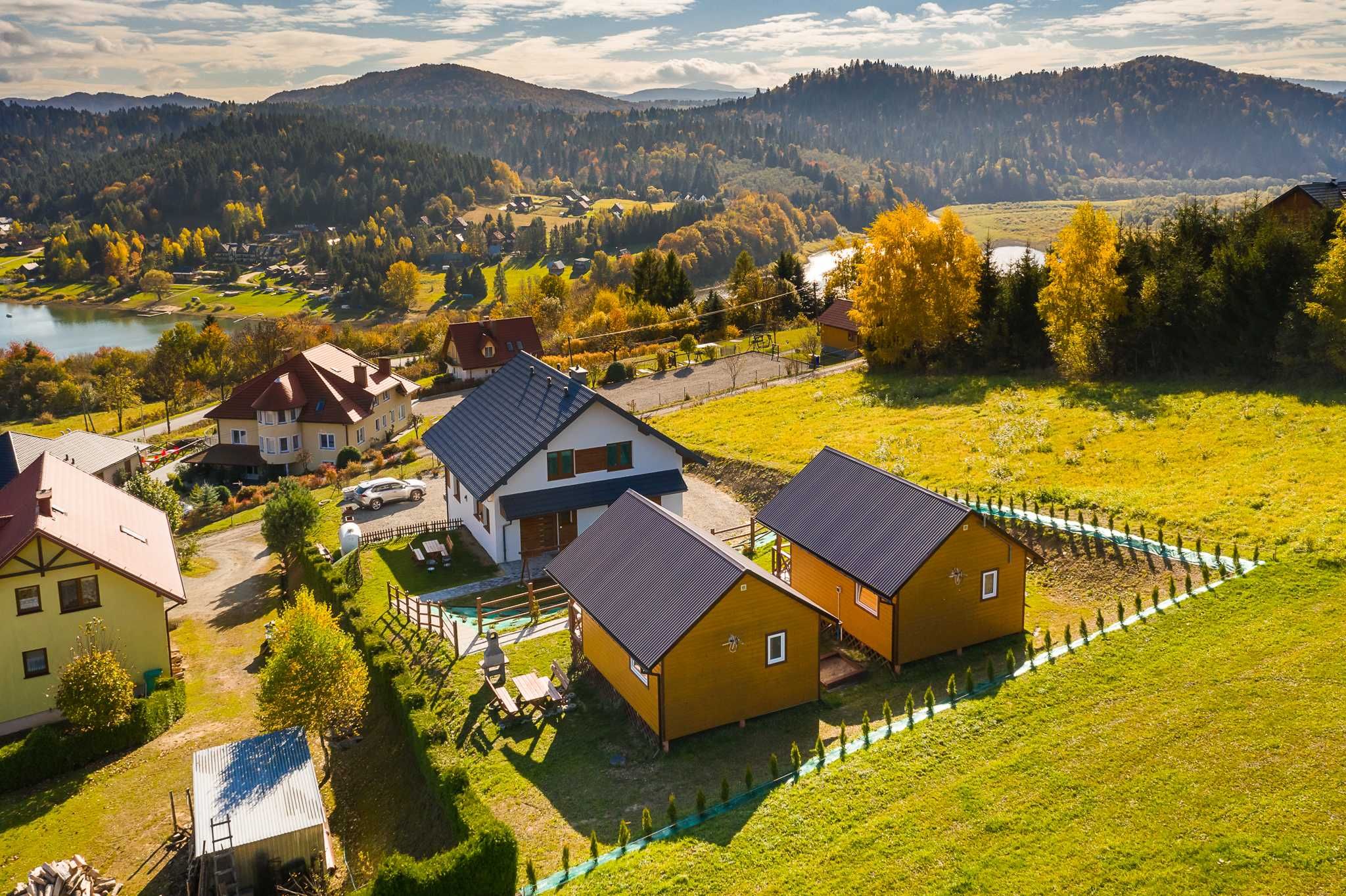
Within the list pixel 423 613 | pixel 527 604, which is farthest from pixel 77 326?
pixel 527 604

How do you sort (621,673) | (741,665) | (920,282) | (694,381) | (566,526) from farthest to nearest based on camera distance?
(694,381)
(920,282)
(566,526)
(621,673)
(741,665)

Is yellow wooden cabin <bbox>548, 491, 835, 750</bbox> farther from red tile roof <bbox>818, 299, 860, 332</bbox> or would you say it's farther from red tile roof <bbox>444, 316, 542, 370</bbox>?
red tile roof <bbox>444, 316, 542, 370</bbox>

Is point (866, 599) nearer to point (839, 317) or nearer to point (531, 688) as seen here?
point (531, 688)

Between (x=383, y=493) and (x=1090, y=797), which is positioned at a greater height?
(x=1090, y=797)

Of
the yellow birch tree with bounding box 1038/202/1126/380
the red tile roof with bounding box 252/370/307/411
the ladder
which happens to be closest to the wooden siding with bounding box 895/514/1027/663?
the ladder

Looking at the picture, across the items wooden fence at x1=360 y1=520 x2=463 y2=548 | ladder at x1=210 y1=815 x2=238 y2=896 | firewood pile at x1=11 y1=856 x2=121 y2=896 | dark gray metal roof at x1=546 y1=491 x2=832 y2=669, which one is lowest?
firewood pile at x1=11 y1=856 x2=121 y2=896
